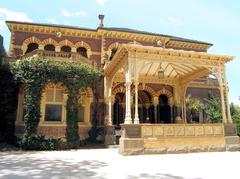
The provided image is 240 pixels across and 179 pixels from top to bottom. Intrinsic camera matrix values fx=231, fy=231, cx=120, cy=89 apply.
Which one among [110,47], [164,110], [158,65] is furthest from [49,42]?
[164,110]

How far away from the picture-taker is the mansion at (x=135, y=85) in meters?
11.4

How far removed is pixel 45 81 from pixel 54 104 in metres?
2.18

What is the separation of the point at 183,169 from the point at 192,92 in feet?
48.4

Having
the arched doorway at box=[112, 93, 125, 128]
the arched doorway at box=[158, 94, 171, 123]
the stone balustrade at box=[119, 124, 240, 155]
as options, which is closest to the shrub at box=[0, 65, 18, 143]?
the arched doorway at box=[112, 93, 125, 128]

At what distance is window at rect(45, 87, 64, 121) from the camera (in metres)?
15.7

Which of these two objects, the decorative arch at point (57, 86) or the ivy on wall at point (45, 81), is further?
the decorative arch at point (57, 86)

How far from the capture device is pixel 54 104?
15.7 meters

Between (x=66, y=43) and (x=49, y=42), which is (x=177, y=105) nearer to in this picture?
(x=66, y=43)

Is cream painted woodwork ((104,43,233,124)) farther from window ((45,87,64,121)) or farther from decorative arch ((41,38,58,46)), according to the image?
decorative arch ((41,38,58,46))

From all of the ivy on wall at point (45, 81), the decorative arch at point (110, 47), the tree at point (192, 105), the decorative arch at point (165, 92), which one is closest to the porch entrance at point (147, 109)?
the decorative arch at point (165, 92)

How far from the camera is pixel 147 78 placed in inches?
691

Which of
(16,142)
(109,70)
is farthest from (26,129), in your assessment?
(109,70)

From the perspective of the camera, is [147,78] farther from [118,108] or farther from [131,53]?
[131,53]

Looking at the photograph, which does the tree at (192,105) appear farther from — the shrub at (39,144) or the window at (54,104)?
the shrub at (39,144)
